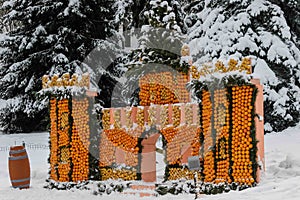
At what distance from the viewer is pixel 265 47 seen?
15.1 m

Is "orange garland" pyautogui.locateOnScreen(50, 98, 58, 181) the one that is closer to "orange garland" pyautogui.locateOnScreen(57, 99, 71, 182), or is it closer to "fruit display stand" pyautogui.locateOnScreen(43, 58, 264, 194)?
"fruit display stand" pyautogui.locateOnScreen(43, 58, 264, 194)

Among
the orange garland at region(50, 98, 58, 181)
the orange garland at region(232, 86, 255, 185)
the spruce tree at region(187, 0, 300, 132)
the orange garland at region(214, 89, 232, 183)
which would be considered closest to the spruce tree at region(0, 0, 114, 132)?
the spruce tree at region(187, 0, 300, 132)

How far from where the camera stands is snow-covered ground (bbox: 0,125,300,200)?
5.84 metres

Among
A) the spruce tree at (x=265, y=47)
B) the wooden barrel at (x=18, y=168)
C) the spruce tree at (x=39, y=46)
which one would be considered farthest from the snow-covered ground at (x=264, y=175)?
the spruce tree at (x=39, y=46)

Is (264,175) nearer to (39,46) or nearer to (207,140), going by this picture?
(207,140)

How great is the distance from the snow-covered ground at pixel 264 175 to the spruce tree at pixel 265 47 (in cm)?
98

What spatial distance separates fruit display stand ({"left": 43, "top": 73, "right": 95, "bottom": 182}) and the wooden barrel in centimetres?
71

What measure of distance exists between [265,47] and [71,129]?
818 centimetres

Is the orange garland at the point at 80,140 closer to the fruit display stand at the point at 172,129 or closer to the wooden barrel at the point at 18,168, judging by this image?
the fruit display stand at the point at 172,129

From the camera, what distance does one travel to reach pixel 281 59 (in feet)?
50.0

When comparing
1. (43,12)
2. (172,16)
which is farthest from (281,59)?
(43,12)

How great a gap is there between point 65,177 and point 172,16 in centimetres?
466

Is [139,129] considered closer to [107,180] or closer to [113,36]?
[107,180]

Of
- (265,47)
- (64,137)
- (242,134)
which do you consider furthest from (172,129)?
(265,47)
